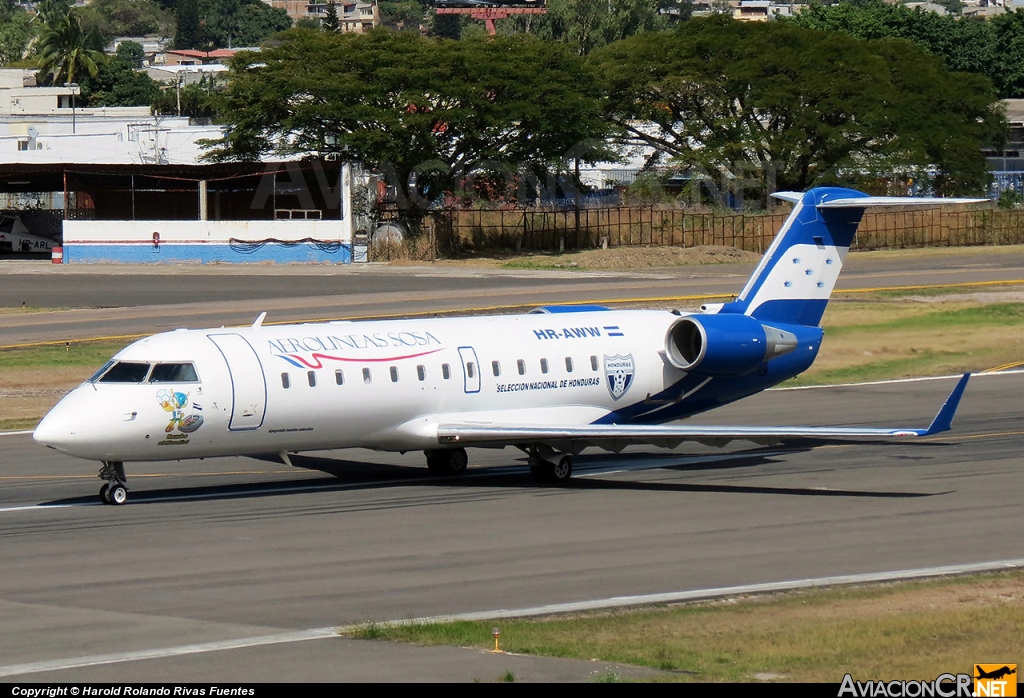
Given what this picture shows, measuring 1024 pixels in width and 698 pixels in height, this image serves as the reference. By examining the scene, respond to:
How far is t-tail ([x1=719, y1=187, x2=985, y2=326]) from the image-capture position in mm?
30188

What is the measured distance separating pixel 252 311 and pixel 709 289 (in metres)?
18.3

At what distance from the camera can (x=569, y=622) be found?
16438 mm

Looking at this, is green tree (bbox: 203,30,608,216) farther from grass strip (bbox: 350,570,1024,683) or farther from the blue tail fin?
grass strip (bbox: 350,570,1024,683)

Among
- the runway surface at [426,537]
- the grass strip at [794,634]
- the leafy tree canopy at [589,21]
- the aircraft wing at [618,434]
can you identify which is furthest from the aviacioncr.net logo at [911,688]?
the leafy tree canopy at [589,21]

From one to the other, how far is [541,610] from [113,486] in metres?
10.2

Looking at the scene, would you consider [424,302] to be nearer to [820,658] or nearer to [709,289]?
[709,289]

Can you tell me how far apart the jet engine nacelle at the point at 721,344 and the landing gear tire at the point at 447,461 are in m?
4.57

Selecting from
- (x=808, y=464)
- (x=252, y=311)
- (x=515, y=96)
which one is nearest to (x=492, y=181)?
(x=515, y=96)

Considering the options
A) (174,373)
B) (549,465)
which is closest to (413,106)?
(549,465)

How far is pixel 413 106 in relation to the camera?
7581cm

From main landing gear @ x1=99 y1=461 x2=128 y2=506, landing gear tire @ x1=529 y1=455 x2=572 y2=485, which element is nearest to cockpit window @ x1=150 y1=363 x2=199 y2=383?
main landing gear @ x1=99 y1=461 x2=128 y2=506

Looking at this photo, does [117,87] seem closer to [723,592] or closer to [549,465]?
[549,465]

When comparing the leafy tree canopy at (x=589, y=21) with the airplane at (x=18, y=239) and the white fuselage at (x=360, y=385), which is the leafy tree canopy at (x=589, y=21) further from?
the white fuselage at (x=360, y=385)

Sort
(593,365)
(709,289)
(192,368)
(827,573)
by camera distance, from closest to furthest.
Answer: (827,573), (192,368), (593,365), (709,289)
